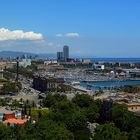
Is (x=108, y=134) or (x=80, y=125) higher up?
(x=108, y=134)

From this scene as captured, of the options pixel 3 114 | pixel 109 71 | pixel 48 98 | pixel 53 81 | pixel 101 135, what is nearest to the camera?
pixel 101 135

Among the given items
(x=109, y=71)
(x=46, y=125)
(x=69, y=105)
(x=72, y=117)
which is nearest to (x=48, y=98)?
(x=69, y=105)

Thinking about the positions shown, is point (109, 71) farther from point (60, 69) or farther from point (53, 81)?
point (53, 81)

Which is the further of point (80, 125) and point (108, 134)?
point (80, 125)

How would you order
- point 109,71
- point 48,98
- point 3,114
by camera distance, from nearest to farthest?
point 3,114, point 48,98, point 109,71

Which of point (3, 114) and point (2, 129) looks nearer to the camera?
point (2, 129)

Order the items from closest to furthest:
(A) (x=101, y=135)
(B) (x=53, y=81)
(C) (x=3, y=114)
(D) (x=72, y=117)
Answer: (A) (x=101, y=135), (D) (x=72, y=117), (C) (x=3, y=114), (B) (x=53, y=81)

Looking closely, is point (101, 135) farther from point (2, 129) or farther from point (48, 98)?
→ point (48, 98)

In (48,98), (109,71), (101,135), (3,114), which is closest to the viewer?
(101,135)

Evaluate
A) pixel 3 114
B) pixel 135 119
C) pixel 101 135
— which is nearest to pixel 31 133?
pixel 101 135
